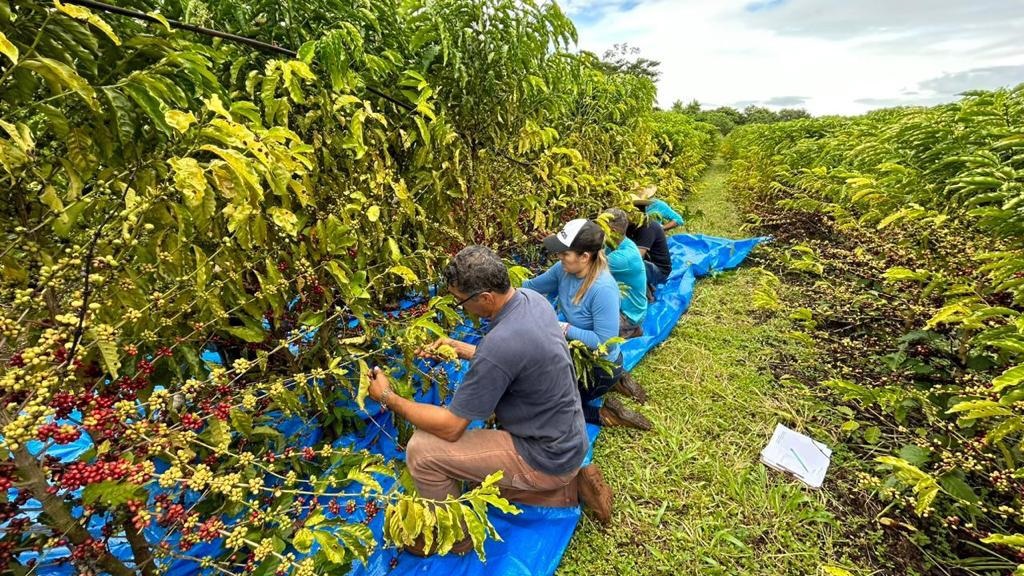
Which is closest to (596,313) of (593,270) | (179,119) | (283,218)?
(593,270)

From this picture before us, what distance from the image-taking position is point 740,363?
3.57 metres

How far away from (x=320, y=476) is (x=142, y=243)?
129 centimetres

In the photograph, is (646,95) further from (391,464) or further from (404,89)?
(391,464)

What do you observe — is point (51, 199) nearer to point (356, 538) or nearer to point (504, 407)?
point (356, 538)

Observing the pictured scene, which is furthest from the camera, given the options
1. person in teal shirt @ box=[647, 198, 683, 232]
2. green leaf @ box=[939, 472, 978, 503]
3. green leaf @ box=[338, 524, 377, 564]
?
person in teal shirt @ box=[647, 198, 683, 232]

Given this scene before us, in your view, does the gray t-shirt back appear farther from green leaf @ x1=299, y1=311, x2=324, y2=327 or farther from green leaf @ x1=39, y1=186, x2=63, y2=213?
green leaf @ x1=39, y1=186, x2=63, y2=213

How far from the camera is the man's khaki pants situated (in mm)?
1956

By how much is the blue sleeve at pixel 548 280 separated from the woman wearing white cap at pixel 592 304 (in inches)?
6.1

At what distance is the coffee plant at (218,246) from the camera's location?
967 millimetres

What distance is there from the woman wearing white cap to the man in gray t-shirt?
2.42ft

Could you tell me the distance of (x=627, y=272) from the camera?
11.4 ft

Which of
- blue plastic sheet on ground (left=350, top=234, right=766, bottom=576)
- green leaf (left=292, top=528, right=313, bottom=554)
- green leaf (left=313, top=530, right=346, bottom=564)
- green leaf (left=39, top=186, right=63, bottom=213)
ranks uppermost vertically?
green leaf (left=39, top=186, right=63, bottom=213)

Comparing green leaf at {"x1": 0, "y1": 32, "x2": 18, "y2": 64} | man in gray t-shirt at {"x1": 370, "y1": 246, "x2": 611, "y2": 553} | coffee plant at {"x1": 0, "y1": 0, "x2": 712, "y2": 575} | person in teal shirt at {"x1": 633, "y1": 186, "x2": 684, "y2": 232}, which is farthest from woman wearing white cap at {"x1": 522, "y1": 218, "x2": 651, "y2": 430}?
person in teal shirt at {"x1": 633, "y1": 186, "x2": 684, "y2": 232}

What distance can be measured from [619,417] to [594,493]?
797mm
